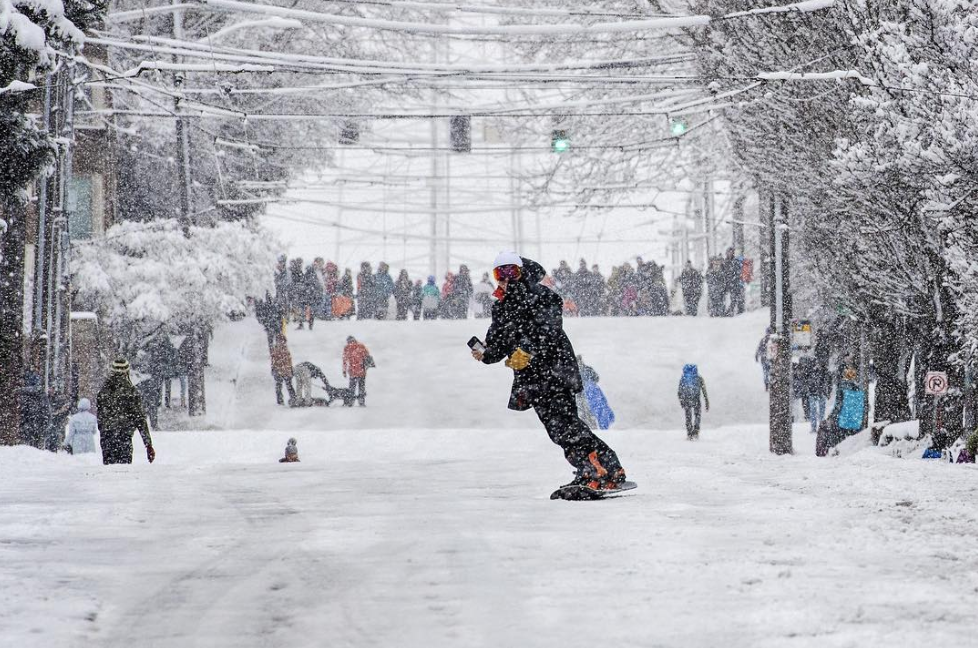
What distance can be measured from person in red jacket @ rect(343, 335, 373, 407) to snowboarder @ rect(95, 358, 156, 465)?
17.5 m

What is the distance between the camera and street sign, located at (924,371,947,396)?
792 inches

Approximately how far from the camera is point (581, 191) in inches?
1377

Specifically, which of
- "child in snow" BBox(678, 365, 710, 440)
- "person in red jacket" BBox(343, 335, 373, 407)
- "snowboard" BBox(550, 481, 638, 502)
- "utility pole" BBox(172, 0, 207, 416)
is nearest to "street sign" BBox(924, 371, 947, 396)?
"child in snow" BBox(678, 365, 710, 440)

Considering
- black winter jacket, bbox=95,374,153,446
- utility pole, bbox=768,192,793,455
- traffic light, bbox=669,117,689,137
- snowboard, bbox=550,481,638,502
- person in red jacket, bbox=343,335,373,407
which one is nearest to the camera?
snowboard, bbox=550,481,638,502

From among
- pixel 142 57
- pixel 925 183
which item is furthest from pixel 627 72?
pixel 925 183

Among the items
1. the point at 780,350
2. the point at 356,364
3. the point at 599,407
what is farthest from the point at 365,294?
the point at 780,350

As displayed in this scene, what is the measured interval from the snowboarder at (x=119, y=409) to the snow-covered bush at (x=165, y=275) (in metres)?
17.4

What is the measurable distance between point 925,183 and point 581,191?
20.3 metres

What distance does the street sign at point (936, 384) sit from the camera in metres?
20.1

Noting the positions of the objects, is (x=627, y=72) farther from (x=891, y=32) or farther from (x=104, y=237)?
(x=891, y=32)

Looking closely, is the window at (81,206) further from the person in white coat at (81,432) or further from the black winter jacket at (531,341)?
the black winter jacket at (531,341)

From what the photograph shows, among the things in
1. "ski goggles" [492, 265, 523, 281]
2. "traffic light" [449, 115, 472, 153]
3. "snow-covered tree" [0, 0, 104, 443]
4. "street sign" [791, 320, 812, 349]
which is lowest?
"street sign" [791, 320, 812, 349]

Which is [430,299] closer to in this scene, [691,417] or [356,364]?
[356,364]

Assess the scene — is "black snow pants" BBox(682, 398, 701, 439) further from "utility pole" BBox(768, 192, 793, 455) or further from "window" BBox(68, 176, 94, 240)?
"window" BBox(68, 176, 94, 240)
